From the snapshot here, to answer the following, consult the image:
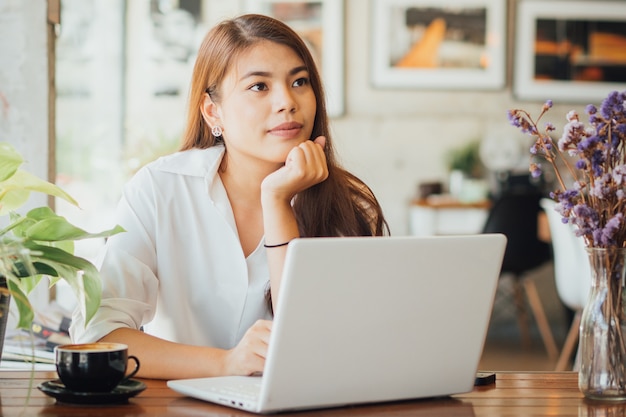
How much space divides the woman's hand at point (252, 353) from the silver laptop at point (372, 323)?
8 centimetres

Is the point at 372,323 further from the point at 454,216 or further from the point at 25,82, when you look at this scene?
the point at 454,216

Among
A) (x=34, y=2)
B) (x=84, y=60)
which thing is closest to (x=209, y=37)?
(x=34, y=2)

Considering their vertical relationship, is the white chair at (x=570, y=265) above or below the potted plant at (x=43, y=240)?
below

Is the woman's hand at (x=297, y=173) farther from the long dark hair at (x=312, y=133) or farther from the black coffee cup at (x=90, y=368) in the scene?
the black coffee cup at (x=90, y=368)

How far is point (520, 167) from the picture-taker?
19.7 feet

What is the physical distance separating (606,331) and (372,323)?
371mm

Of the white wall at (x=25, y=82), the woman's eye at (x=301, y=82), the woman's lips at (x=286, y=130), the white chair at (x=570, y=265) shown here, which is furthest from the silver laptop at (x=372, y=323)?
the white chair at (x=570, y=265)

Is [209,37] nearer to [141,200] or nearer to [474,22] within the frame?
[141,200]

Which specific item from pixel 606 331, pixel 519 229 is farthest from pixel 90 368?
pixel 519 229

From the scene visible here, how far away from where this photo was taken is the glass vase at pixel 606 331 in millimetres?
1354

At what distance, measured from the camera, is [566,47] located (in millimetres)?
6184

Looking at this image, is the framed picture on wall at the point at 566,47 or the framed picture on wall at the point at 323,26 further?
the framed picture on wall at the point at 566,47

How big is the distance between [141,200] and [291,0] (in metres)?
4.36

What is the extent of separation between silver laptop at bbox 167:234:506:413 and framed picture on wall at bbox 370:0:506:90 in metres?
4.90
